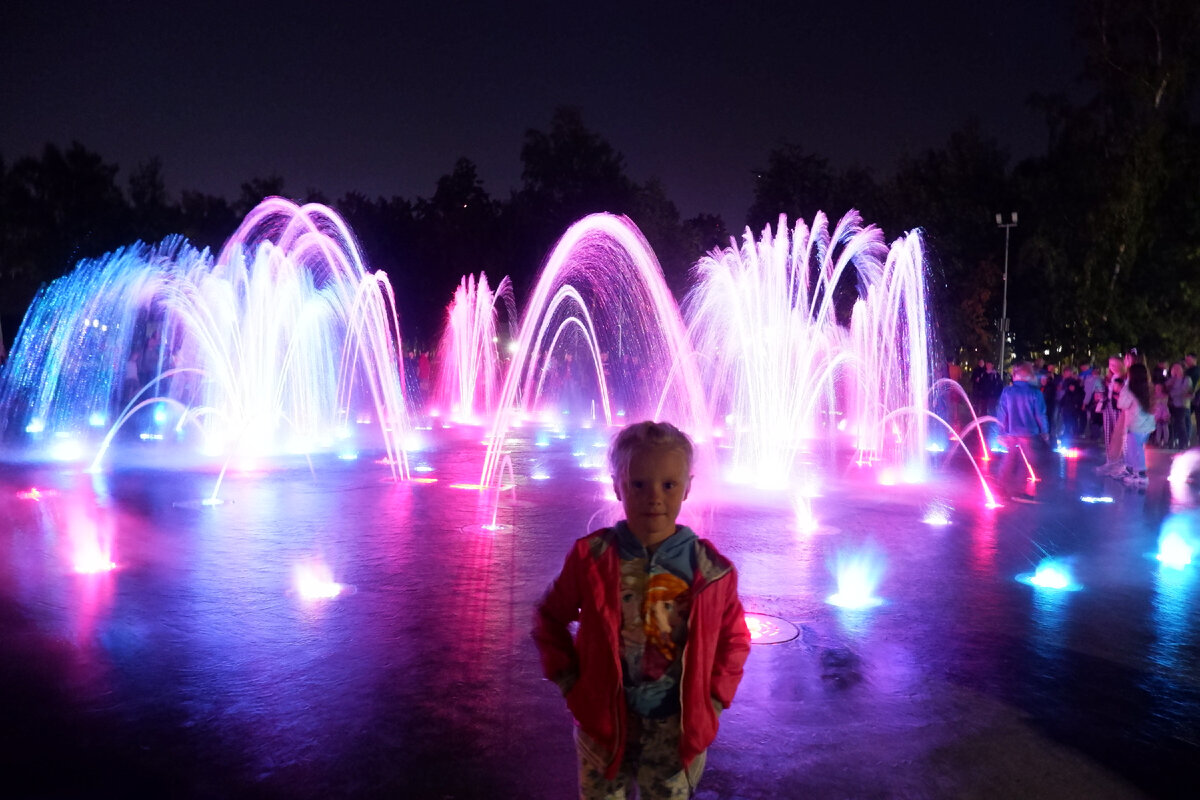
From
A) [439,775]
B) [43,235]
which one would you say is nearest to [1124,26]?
[439,775]

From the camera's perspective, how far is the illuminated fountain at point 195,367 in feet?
72.3

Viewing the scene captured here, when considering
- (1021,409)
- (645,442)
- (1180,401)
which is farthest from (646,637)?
(1180,401)

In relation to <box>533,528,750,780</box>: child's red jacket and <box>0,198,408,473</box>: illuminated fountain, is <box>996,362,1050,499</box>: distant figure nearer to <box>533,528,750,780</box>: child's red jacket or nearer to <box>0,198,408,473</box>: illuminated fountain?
<box>0,198,408,473</box>: illuminated fountain

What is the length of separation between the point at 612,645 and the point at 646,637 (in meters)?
0.13

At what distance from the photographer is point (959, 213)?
165 ft

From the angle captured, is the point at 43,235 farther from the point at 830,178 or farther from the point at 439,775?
the point at 439,775

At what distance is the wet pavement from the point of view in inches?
175

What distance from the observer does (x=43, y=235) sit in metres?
50.0

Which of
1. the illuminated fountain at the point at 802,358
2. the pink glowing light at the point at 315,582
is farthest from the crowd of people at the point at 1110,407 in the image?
the pink glowing light at the point at 315,582

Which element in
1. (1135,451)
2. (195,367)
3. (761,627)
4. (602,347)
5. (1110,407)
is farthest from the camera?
(602,347)

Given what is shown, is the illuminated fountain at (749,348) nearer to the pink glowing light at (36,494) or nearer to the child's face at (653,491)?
the pink glowing light at (36,494)

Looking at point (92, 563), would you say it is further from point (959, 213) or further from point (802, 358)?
point (959, 213)

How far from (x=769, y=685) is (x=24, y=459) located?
16483 mm

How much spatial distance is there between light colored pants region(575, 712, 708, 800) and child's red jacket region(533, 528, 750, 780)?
0.17 feet
